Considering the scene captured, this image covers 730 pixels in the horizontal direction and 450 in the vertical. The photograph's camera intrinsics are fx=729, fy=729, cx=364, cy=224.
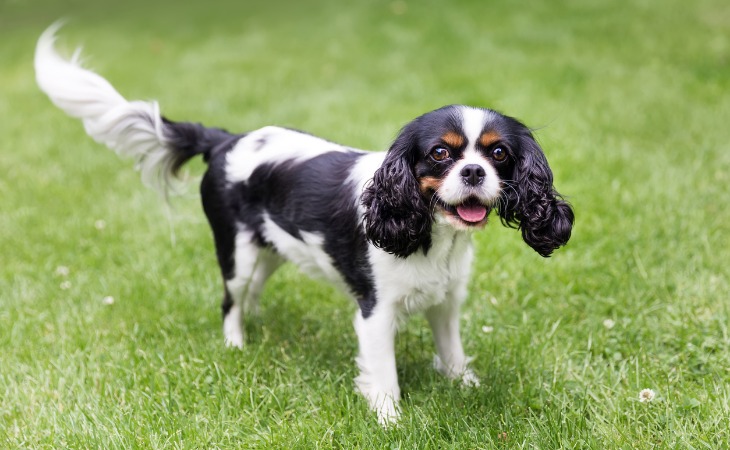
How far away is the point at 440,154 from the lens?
2.52m

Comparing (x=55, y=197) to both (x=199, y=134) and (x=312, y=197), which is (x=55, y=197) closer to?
(x=199, y=134)

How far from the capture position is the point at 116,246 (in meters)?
4.70

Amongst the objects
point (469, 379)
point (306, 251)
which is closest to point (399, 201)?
point (306, 251)

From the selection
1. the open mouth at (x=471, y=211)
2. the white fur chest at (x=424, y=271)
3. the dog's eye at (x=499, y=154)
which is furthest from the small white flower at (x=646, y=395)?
the dog's eye at (x=499, y=154)

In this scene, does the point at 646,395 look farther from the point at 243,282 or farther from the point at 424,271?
the point at 243,282

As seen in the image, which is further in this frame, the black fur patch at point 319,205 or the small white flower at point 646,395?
the black fur patch at point 319,205

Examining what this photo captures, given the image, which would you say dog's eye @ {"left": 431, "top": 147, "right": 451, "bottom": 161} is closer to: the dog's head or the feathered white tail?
the dog's head

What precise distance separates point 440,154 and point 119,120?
186 centimetres

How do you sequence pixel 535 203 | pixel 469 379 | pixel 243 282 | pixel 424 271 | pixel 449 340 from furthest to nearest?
pixel 243 282, pixel 449 340, pixel 469 379, pixel 424 271, pixel 535 203

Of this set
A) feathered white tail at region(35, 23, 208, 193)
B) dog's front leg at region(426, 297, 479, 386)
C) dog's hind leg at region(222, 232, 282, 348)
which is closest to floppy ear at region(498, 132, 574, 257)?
dog's front leg at region(426, 297, 479, 386)

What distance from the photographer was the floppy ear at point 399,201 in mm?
2582

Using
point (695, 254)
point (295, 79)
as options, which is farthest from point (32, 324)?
point (295, 79)

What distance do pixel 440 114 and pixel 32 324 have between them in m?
2.44

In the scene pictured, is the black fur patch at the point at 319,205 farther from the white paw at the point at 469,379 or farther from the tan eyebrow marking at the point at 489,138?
the tan eyebrow marking at the point at 489,138
